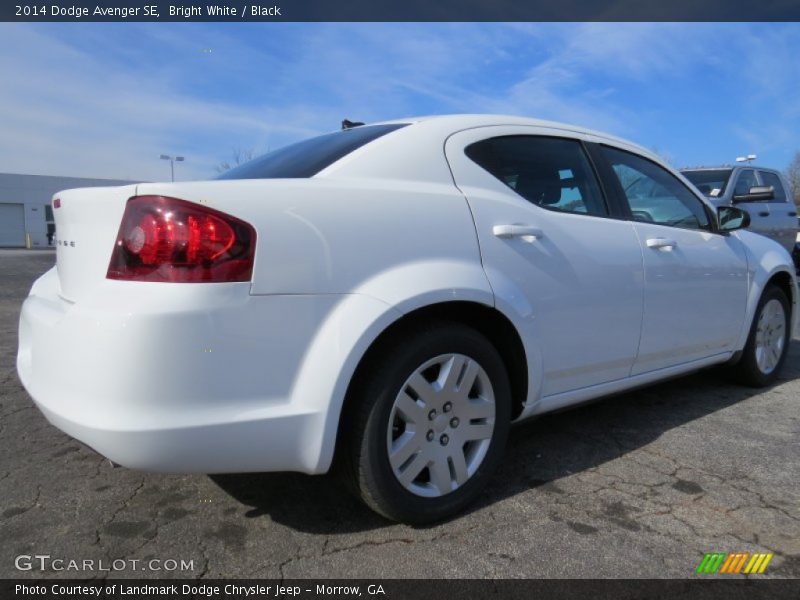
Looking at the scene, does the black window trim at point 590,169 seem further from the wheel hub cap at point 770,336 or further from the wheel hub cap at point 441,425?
the wheel hub cap at point 770,336

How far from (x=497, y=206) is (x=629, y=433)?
165cm

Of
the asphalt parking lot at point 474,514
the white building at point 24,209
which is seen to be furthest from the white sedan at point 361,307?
the white building at point 24,209

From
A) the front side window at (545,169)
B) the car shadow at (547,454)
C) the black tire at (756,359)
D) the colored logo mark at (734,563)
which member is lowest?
the colored logo mark at (734,563)

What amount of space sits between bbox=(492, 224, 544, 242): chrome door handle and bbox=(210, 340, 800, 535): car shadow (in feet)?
2.92

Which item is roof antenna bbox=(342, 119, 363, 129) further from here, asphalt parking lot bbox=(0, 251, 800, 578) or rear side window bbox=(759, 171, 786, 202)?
rear side window bbox=(759, 171, 786, 202)

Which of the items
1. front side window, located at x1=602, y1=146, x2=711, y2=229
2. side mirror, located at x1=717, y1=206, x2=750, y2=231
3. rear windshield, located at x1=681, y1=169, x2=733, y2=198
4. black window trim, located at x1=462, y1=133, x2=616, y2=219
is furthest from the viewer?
rear windshield, located at x1=681, y1=169, x2=733, y2=198

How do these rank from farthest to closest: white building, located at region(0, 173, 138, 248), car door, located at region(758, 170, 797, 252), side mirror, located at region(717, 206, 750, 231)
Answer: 1. white building, located at region(0, 173, 138, 248)
2. car door, located at region(758, 170, 797, 252)
3. side mirror, located at region(717, 206, 750, 231)

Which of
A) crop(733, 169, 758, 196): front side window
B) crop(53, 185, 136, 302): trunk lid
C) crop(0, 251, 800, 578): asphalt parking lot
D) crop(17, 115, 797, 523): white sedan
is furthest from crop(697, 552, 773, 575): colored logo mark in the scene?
crop(733, 169, 758, 196): front side window

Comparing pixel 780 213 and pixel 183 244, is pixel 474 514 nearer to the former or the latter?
pixel 183 244

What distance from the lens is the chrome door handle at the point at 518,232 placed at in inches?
93.4

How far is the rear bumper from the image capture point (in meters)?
1.70

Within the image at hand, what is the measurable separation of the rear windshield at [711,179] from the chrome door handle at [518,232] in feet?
20.8
